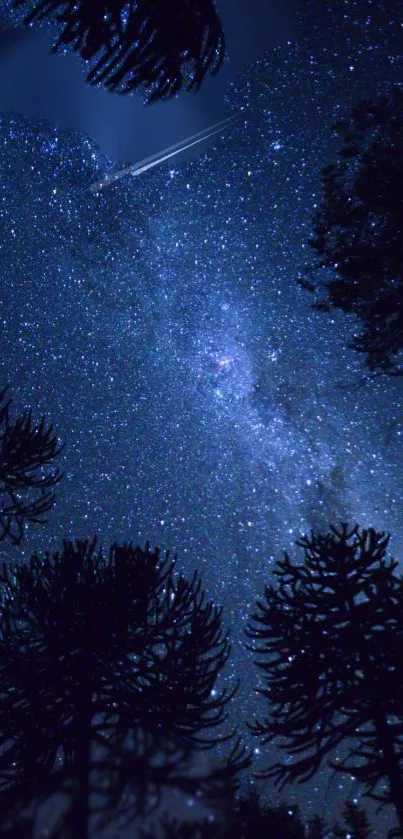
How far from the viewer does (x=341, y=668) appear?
225 inches

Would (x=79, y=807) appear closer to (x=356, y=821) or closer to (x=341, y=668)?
(x=341, y=668)

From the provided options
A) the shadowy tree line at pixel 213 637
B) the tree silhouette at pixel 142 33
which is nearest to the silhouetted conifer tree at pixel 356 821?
the shadowy tree line at pixel 213 637

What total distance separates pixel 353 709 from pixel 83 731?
2.65 m

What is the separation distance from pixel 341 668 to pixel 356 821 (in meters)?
3.10

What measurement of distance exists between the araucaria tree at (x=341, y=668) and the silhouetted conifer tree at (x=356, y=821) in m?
1.17

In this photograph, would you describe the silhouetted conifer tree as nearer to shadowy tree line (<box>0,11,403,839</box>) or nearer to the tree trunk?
shadowy tree line (<box>0,11,403,839</box>)

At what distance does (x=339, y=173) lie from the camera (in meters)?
7.18

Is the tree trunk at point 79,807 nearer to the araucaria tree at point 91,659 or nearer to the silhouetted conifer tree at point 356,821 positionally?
the araucaria tree at point 91,659

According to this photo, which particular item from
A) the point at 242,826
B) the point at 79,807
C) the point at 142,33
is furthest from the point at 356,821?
the point at 142,33

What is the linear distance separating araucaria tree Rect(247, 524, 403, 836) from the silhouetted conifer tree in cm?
117

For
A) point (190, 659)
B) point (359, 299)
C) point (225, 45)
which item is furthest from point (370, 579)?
point (225, 45)

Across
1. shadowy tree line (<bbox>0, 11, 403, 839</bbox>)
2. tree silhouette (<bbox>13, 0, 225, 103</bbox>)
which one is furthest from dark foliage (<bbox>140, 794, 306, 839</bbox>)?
tree silhouette (<bbox>13, 0, 225, 103</bbox>)

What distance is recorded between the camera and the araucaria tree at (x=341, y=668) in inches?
214

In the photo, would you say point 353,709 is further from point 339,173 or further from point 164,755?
point 339,173
